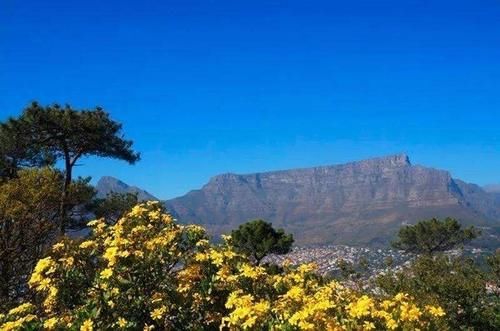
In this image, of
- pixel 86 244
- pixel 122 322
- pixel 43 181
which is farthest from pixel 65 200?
pixel 122 322

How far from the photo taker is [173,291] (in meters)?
7.98

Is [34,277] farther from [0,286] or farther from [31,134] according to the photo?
[31,134]

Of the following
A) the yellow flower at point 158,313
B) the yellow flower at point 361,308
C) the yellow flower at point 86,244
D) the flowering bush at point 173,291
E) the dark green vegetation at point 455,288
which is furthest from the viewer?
the dark green vegetation at point 455,288

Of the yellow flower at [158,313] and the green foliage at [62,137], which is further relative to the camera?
the green foliage at [62,137]

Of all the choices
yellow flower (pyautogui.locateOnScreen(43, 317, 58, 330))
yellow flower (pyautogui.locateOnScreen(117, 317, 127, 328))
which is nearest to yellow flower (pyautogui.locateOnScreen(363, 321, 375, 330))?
yellow flower (pyautogui.locateOnScreen(117, 317, 127, 328))

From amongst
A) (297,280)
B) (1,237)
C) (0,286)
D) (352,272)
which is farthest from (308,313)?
(352,272)

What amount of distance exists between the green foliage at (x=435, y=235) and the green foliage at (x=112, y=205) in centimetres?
4213

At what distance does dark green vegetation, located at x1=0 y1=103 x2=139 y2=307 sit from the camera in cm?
1966

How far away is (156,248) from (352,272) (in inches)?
798

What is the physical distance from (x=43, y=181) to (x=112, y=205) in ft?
31.4

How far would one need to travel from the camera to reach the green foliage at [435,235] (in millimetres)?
64250

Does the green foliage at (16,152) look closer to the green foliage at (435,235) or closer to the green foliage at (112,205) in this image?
the green foliage at (112,205)

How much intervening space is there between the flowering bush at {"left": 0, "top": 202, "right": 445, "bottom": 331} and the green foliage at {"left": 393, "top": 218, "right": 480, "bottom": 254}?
59272mm

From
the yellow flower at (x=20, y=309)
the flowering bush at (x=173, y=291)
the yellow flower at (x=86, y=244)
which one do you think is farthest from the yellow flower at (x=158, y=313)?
the yellow flower at (x=20, y=309)
